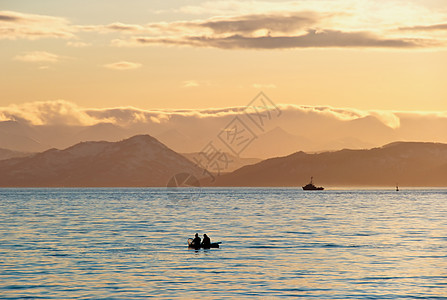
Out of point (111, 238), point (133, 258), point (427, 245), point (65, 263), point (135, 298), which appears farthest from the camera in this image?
point (111, 238)

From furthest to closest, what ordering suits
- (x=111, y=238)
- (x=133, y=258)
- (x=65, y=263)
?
(x=111, y=238) < (x=133, y=258) < (x=65, y=263)

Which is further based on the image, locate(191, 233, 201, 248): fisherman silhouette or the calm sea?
locate(191, 233, 201, 248): fisherman silhouette

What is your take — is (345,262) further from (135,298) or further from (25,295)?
(25,295)

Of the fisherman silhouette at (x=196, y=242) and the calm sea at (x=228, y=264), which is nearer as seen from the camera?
the calm sea at (x=228, y=264)

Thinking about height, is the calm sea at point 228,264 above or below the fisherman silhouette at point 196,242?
below

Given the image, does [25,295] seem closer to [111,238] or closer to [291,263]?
[291,263]

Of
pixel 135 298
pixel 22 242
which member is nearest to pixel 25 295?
pixel 135 298

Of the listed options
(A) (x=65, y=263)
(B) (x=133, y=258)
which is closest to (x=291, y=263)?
(B) (x=133, y=258)

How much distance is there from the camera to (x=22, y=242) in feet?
308

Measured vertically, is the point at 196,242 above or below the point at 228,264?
above

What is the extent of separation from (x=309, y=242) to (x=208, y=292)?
4154cm

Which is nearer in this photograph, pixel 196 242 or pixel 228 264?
pixel 228 264

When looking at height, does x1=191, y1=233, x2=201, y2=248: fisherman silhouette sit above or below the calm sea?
above

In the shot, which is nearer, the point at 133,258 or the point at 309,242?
the point at 133,258
